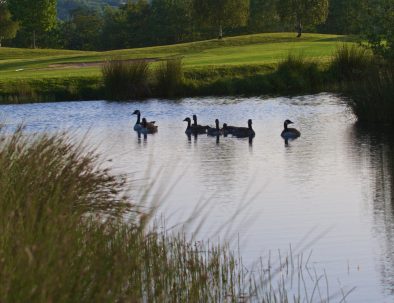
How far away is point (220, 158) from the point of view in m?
27.6

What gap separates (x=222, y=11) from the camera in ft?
298

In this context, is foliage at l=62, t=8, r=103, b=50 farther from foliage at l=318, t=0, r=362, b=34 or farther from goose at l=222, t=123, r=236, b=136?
goose at l=222, t=123, r=236, b=136

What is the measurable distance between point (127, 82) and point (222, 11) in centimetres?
4333

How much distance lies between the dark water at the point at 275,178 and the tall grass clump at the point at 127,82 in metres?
4.95

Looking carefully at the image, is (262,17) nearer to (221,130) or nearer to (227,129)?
(221,130)

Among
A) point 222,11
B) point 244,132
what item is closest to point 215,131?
point 244,132

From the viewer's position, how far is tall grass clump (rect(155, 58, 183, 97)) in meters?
49.1

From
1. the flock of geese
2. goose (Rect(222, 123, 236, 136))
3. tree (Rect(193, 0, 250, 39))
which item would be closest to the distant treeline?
tree (Rect(193, 0, 250, 39))

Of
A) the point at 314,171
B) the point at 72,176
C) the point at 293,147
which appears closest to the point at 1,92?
the point at 293,147

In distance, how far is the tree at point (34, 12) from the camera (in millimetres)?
103812

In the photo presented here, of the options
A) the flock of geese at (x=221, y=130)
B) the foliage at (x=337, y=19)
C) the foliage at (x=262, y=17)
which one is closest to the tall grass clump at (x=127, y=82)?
the flock of geese at (x=221, y=130)

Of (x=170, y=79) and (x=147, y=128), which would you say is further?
(x=170, y=79)

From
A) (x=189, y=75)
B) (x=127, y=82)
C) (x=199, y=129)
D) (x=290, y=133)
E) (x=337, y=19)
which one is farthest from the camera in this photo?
(x=337, y=19)

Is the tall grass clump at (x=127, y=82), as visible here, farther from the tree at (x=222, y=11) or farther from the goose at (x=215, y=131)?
the tree at (x=222, y=11)
